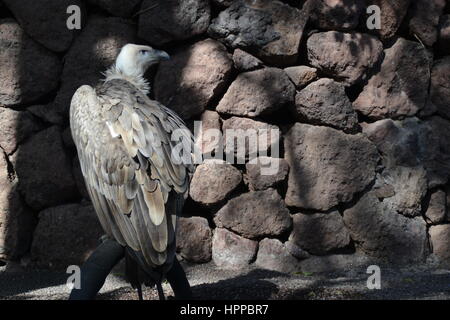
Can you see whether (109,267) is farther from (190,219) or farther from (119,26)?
(119,26)

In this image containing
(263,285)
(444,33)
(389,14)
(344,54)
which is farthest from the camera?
(444,33)

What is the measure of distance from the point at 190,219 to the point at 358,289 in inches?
54.2

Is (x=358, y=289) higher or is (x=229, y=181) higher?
(x=229, y=181)

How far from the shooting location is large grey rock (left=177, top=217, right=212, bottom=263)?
537 centimetres

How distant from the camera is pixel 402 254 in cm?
541

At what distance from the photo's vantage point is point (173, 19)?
541 centimetres

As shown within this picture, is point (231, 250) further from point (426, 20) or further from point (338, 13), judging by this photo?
Result: point (426, 20)

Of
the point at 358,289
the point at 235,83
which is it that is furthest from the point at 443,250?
the point at 235,83

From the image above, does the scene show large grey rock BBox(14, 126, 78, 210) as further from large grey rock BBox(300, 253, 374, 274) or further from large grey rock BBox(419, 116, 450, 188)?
large grey rock BBox(419, 116, 450, 188)

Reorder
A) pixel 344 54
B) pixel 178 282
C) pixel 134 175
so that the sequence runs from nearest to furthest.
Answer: pixel 134 175
pixel 178 282
pixel 344 54

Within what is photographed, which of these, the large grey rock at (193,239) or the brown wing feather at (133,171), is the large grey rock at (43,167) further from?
the brown wing feather at (133,171)

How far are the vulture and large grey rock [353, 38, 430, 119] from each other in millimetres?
1914

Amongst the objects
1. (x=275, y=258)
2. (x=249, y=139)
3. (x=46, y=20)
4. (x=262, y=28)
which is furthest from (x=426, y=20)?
(x=46, y=20)

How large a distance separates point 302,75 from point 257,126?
1.68 feet
